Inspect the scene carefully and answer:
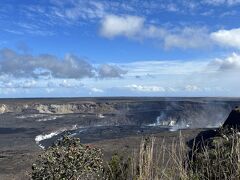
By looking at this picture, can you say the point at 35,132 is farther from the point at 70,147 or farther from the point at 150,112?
the point at 70,147

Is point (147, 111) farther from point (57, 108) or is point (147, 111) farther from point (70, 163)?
point (70, 163)

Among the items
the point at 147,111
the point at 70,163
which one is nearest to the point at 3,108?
the point at 147,111

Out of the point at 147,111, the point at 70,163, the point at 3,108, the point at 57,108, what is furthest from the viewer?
the point at 57,108

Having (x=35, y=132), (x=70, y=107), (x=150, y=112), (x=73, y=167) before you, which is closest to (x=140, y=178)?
(x=73, y=167)

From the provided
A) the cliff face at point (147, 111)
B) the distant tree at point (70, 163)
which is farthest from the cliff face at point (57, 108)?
the distant tree at point (70, 163)

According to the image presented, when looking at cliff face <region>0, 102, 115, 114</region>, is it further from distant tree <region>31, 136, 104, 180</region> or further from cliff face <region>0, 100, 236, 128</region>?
distant tree <region>31, 136, 104, 180</region>

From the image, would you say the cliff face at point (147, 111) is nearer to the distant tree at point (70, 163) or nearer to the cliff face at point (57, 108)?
the cliff face at point (57, 108)

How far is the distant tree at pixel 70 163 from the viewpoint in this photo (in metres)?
11.3

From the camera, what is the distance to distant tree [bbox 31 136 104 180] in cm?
1129

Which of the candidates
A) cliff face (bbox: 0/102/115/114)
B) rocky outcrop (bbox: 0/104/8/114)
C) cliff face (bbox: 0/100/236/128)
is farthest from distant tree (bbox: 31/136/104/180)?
rocky outcrop (bbox: 0/104/8/114)

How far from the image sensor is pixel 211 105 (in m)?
119

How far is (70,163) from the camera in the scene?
442 inches

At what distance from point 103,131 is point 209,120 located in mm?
37089

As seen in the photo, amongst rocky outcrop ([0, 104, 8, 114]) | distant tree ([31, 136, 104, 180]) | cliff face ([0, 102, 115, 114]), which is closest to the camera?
distant tree ([31, 136, 104, 180])
